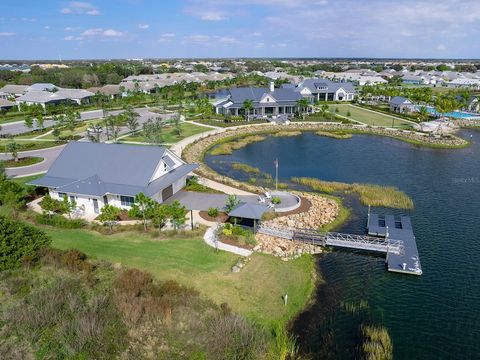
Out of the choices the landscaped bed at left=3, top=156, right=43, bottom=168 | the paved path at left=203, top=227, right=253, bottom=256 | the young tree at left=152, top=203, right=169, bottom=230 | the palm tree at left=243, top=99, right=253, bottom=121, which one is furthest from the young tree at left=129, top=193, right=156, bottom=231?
the palm tree at left=243, top=99, right=253, bottom=121

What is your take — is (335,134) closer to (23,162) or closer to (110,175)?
(110,175)

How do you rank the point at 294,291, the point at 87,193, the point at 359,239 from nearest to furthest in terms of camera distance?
the point at 294,291 → the point at 359,239 → the point at 87,193

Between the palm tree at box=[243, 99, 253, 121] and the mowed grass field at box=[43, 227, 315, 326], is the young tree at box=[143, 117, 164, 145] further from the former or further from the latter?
the palm tree at box=[243, 99, 253, 121]

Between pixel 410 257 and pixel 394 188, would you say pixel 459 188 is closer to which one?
pixel 394 188

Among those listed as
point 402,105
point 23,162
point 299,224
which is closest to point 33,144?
point 23,162

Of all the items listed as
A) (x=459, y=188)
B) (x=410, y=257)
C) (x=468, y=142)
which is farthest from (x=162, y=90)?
(x=410, y=257)

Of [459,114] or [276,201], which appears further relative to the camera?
[459,114]
